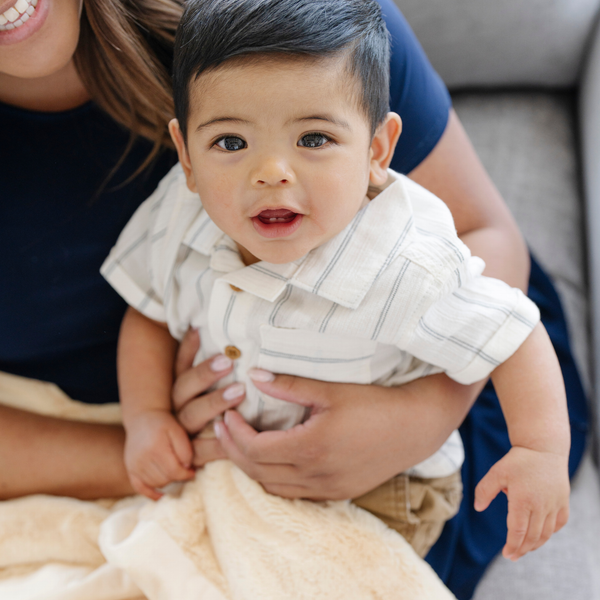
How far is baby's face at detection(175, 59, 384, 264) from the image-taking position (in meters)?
0.53

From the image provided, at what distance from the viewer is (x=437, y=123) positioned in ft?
2.78

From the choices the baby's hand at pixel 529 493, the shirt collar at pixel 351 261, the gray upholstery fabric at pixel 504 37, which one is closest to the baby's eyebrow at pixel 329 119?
the shirt collar at pixel 351 261

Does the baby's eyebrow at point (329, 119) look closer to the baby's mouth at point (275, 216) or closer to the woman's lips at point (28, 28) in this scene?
the baby's mouth at point (275, 216)

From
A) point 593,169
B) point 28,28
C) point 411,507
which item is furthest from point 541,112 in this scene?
point 28,28

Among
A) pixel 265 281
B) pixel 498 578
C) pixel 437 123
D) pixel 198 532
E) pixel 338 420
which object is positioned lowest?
pixel 498 578

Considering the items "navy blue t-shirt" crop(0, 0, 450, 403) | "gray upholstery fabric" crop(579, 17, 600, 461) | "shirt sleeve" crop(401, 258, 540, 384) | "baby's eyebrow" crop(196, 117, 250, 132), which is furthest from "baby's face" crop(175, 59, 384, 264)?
"gray upholstery fabric" crop(579, 17, 600, 461)

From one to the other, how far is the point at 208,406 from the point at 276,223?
0.30 m

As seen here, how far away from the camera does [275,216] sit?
0.58 metres

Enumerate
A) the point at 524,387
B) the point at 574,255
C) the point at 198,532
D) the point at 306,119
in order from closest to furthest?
the point at 306,119 → the point at 524,387 → the point at 198,532 → the point at 574,255

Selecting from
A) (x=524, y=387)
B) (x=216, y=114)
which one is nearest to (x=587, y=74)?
(x=524, y=387)

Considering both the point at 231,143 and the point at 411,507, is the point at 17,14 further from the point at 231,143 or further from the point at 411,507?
the point at 411,507

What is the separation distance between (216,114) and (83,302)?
0.43 m

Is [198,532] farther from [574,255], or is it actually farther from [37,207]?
[574,255]

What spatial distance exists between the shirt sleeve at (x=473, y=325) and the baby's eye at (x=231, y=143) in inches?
10.2
